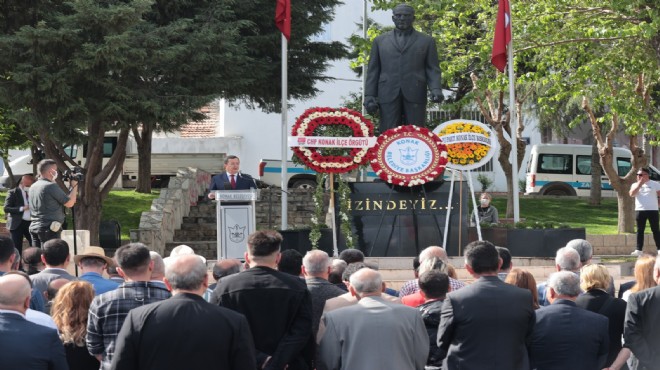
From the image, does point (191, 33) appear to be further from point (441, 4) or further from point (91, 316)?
point (91, 316)

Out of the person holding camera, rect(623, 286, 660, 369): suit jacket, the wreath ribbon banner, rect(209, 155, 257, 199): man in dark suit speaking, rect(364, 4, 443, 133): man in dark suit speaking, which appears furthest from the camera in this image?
rect(364, 4, 443, 133): man in dark suit speaking

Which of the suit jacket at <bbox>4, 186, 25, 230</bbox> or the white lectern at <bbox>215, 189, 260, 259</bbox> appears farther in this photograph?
the suit jacket at <bbox>4, 186, 25, 230</bbox>

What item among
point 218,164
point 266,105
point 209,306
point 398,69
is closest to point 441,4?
point 266,105

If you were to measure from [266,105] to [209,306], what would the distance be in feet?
71.7

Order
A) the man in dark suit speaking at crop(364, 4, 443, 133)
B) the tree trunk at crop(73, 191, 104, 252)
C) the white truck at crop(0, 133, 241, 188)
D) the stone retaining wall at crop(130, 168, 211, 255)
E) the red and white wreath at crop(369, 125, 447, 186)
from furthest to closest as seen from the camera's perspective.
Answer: the white truck at crop(0, 133, 241, 188) < the tree trunk at crop(73, 191, 104, 252) < the stone retaining wall at crop(130, 168, 211, 255) < the man in dark suit speaking at crop(364, 4, 443, 133) < the red and white wreath at crop(369, 125, 447, 186)

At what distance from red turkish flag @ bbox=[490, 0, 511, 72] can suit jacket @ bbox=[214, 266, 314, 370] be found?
12.3 m

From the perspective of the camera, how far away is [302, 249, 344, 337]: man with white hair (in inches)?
313

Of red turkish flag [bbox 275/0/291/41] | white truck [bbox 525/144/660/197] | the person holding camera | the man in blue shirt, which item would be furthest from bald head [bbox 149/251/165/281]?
white truck [bbox 525/144/660/197]

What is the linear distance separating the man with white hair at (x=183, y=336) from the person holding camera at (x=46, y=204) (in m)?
8.63

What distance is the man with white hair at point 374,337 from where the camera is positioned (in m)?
7.04

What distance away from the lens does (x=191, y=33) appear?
22.1 metres

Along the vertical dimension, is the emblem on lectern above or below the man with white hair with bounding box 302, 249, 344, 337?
below

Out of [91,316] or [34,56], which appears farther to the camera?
[34,56]

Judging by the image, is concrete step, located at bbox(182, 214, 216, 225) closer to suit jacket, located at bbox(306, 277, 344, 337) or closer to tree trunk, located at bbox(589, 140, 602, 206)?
tree trunk, located at bbox(589, 140, 602, 206)
